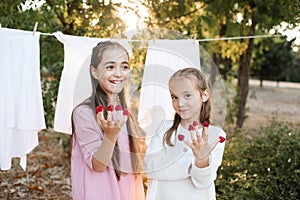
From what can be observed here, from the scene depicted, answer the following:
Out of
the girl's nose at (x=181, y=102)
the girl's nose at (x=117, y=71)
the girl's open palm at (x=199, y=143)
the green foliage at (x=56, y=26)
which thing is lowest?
the girl's open palm at (x=199, y=143)

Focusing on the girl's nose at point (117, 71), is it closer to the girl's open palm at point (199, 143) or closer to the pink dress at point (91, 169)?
the pink dress at point (91, 169)

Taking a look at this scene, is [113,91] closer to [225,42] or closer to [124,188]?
[124,188]

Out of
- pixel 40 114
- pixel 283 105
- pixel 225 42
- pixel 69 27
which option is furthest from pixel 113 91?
pixel 283 105

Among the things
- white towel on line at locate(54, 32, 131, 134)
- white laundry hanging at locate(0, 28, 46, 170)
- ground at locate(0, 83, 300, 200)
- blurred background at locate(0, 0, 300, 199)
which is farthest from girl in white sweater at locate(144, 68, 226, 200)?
ground at locate(0, 83, 300, 200)

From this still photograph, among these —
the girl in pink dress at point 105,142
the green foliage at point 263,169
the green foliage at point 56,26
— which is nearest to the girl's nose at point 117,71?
the girl in pink dress at point 105,142

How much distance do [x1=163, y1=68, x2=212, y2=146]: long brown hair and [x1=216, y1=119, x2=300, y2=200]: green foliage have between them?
138cm

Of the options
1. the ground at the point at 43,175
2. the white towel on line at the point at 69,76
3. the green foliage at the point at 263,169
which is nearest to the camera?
the white towel on line at the point at 69,76

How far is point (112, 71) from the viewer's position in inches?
75.4

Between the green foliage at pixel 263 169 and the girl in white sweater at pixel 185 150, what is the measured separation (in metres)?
1.32

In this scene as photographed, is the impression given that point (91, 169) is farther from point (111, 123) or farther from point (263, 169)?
point (263, 169)

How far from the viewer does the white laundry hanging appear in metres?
2.39

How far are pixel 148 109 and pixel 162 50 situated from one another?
0.98ft

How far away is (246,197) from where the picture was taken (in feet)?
10.2

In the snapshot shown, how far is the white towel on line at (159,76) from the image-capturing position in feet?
6.66
